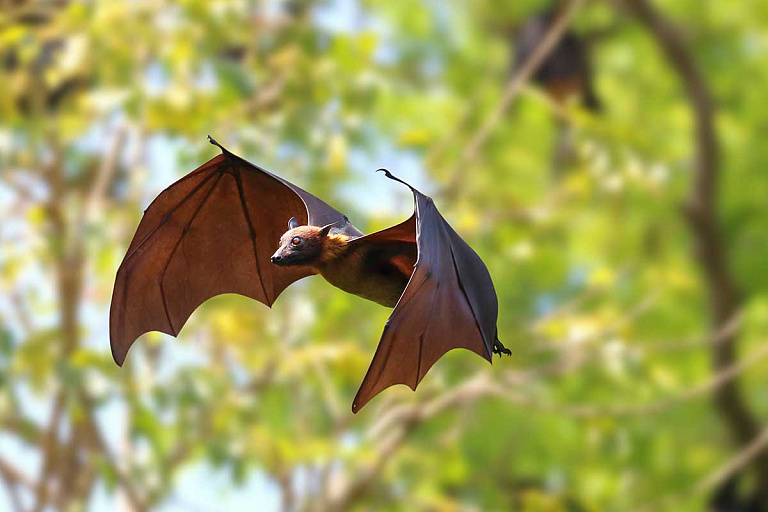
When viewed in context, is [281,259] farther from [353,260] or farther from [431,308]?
[431,308]

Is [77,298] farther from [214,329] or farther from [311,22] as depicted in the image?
[311,22]

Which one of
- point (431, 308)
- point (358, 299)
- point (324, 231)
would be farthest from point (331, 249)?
point (358, 299)

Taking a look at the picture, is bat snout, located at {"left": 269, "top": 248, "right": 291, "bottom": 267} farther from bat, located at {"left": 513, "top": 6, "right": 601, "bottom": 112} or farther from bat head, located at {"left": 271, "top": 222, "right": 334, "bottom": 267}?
bat, located at {"left": 513, "top": 6, "right": 601, "bottom": 112}

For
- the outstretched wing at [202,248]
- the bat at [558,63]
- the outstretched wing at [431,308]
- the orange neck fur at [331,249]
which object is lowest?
the outstretched wing at [431,308]

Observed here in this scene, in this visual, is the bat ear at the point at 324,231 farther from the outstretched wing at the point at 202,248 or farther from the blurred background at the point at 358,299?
the blurred background at the point at 358,299

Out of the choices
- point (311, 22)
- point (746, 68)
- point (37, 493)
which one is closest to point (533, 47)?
point (746, 68)

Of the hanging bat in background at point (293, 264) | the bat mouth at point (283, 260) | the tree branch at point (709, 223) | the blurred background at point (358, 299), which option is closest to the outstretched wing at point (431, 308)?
the hanging bat in background at point (293, 264)
